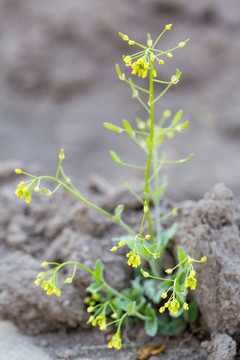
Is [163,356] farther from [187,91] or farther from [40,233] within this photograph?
[187,91]

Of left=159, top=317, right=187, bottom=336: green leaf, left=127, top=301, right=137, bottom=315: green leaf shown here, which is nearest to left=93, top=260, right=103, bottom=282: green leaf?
left=127, top=301, right=137, bottom=315: green leaf

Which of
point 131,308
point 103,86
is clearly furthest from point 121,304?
point 103,86

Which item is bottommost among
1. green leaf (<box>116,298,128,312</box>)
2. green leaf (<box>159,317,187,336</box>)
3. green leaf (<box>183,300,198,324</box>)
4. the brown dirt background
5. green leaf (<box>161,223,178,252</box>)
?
green leaf (<box>159,317,187,336</box>)

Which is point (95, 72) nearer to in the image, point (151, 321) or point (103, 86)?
point (103, 86)

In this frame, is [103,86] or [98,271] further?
[103,86]

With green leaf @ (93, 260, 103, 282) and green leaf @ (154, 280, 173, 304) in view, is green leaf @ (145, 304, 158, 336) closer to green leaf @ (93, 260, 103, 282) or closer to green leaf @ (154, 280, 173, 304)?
green leaf @ (154, 280, 173, 304)

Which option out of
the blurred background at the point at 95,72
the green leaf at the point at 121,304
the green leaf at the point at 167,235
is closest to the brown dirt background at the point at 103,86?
the blurred background at the point at 95,72
